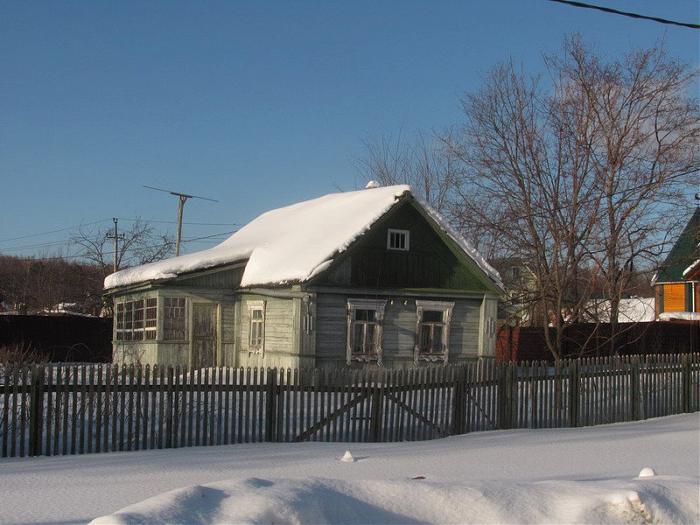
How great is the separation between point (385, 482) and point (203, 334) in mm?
17843

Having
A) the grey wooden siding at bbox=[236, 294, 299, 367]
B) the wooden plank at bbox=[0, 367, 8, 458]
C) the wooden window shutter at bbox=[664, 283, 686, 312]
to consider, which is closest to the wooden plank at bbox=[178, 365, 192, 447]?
the wooden plank at bbox=[0, 367, 8, 458]

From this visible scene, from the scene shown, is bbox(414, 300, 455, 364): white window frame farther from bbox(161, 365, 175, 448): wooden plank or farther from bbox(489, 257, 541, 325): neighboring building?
bbox(161, 365, 175, 448): wooden plank

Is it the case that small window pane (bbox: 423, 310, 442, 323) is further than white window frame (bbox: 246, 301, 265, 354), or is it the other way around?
small window pane (bbox: 423, 310, 442, 323)

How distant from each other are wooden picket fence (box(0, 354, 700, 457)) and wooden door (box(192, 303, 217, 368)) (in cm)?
998

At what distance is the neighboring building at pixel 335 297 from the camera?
2150 cm

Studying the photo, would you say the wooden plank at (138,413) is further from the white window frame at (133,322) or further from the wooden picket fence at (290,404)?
the white window frame at (133,322)

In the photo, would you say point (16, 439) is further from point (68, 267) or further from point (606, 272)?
point (68, 267)

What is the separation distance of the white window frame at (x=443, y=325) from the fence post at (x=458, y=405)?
8589mm

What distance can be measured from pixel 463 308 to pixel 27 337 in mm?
19324

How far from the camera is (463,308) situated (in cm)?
2358

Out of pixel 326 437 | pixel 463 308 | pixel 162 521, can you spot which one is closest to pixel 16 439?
pixel 326 437

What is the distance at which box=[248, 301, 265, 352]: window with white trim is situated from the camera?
74.9 feet

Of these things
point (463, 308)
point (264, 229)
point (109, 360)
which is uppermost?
point (264, 229)

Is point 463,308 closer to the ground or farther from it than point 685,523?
farther from it
